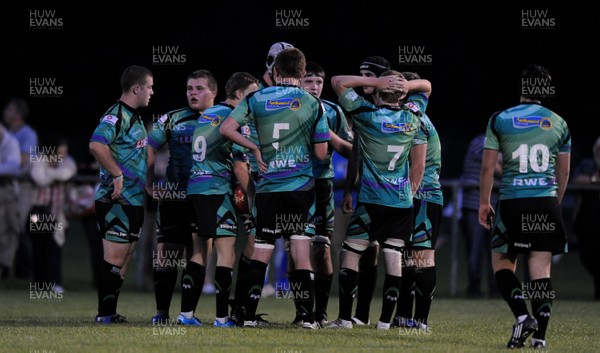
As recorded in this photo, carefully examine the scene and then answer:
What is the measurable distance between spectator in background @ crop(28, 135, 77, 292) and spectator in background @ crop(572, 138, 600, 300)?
7005 mm

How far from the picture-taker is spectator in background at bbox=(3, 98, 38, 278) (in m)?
17.2

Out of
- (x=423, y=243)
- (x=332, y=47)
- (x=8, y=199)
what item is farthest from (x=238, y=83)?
(x=332, y=47)

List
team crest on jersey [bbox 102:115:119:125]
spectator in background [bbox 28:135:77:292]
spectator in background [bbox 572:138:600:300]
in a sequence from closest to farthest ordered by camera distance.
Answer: team crest on jersey [bbox 102:115:119:125] → spectator in background [bbox 28:135:77:292] → spectator in background [bbox 572:138:600:300]

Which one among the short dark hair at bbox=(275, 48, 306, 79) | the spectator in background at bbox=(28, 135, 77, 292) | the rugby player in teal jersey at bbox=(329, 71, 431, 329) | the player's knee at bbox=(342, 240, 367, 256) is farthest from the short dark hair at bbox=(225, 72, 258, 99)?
the spectator in background at bbox=(28, 135, 77, 292)

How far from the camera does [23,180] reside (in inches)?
671

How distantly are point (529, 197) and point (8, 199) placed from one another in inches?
384

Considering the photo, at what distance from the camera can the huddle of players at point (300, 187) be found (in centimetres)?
1017

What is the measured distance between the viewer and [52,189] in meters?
16.6

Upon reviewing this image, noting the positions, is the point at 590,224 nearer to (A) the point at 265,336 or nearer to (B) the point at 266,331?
(B) the point at 266,331

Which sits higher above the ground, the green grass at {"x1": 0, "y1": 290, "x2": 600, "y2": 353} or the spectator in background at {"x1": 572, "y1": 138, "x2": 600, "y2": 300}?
the spectator in background at {"x1": 572, "y1": 138, "x2": 600, "y2": 300}

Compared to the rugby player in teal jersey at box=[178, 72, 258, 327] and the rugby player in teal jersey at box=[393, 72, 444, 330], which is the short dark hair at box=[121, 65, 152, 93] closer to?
the rugby player in teal jersey at box=[178, 72, 258, 327]

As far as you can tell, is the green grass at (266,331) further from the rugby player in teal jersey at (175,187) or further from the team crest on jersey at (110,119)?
the team crest on jersey at (110,119)

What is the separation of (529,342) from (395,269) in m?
1.35

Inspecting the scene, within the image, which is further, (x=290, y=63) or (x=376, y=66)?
(x=376, y=66)
